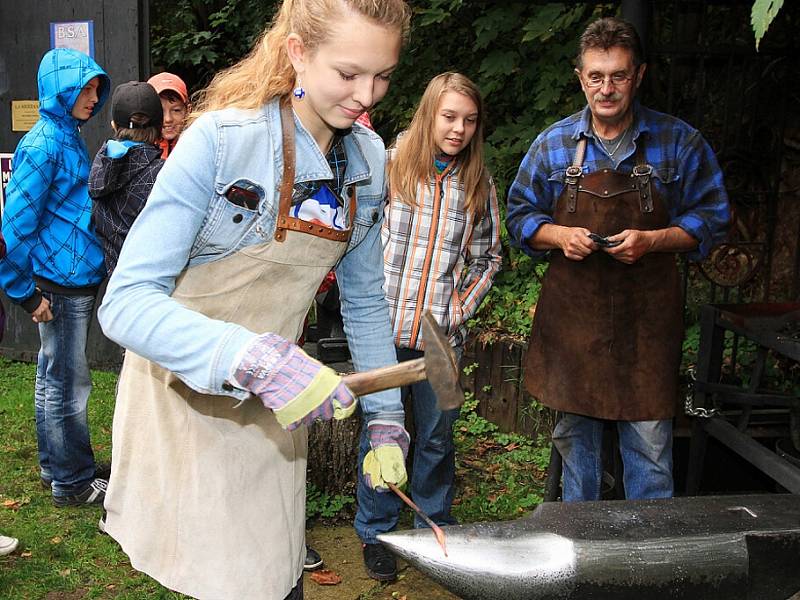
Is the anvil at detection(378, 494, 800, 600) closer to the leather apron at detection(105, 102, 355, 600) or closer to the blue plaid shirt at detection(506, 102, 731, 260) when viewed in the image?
the leather apron at detection(105, 102, 355, 600)

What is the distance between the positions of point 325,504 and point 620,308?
5.74ft

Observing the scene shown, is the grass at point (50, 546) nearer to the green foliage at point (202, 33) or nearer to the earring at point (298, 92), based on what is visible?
the earring at point (298, 92)

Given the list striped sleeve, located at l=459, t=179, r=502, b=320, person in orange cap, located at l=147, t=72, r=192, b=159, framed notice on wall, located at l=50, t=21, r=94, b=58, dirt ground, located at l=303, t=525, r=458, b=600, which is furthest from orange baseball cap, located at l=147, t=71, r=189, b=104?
dirt ground, located at l=303, t=525, r=458, b=600

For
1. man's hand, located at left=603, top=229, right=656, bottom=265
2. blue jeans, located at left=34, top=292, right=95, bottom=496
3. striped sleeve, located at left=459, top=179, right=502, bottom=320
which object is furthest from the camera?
blue jeans, located at left=34, top=292, right=95, bottom=496

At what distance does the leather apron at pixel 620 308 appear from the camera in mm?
3146

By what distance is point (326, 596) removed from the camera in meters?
3.43

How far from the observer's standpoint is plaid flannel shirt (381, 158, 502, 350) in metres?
3.47

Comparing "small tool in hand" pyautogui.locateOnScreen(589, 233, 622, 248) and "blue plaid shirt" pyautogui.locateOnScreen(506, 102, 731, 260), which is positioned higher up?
"blue plaid shirt" pyautogui.locateOnScreen(506, 102, 731, 260)

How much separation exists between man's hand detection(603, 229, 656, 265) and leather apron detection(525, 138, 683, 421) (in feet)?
0.35

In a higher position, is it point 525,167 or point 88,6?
point 88,6

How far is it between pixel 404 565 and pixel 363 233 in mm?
2094

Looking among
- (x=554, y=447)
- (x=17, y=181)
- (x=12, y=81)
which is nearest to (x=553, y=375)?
(x=554, y=447)

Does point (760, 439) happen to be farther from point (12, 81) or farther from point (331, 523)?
point (12, 81)

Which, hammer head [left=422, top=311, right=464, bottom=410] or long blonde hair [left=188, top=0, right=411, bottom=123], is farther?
hammer head [left=422, top=311, right=464, bottom=410]
